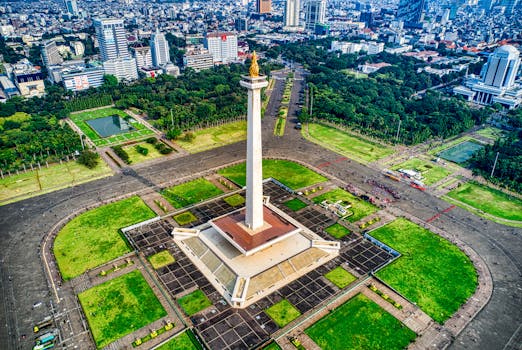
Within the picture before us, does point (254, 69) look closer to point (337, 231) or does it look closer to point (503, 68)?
point (337, 231)

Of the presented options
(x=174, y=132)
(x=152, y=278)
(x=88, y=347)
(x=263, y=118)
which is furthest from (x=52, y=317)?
(x=263, y=118)

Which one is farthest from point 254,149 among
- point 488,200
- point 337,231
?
point 488,200

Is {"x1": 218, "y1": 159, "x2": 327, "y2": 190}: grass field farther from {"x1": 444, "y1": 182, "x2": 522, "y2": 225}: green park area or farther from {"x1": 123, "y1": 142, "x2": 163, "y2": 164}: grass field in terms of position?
{"x1": 444, "y1": 182, "x2": 522, "y2": 225}: green park area

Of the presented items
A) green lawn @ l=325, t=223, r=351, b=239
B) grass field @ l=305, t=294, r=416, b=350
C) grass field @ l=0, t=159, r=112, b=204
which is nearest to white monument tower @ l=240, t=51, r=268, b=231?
green lawn @ l=325, t=223, r=351, b=239

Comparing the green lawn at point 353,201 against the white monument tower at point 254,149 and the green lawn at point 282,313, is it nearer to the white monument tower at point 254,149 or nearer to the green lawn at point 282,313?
the white monument tower at point 254,149

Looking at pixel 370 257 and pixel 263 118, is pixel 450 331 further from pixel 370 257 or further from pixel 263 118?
pixel 263 118
